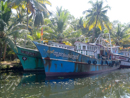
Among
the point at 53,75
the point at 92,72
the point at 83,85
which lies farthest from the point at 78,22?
the point at 83,85

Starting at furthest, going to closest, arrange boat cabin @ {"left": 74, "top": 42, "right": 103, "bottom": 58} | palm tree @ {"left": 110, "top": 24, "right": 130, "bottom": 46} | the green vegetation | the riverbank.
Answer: palm tree @ {"left": 110, "top": 24, "right": 130, "bottom": 46}
the green vegetation
the riverbank
boat cabin @ {"left": 74, "top": 42, "right": 103, "bottom": 58}

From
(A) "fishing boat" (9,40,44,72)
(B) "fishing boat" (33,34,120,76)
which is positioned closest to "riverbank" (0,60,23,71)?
(A) "fishing boat" (9,40,44,72)

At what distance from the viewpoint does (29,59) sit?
14.9m

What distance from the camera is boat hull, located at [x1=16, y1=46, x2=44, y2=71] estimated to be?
14523 millimetres

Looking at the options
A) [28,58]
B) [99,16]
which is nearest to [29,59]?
[28,58]

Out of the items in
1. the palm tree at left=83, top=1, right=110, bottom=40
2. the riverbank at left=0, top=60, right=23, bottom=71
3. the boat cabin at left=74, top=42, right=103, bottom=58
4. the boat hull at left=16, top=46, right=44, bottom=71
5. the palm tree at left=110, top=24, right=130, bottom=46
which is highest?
the palm tree at left=83, top=1, right=110, bottom=40

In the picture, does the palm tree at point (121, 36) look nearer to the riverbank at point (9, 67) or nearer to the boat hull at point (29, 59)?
the boat hull at point (29, 59)

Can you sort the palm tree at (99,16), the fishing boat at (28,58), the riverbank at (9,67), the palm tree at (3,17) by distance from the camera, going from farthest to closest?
1. the palm tree at (99,16)
2. the palm tree at (3,17)
3. the fishing boat at (28,58)
4. the riverbank at (9,67)

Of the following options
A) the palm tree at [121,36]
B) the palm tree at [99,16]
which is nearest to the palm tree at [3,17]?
the palm tree at [99,16]

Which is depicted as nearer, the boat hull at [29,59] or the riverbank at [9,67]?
the riverbank at [9,67]

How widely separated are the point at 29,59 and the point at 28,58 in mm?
161

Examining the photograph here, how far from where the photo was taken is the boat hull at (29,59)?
14.5 meters

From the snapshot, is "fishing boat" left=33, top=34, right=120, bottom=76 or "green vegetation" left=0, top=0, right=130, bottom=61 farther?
"green vegetation" left=0, top=0, right=130, bottom=61

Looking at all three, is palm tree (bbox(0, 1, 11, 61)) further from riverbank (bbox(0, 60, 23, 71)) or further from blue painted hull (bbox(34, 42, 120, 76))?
blue painted hull (bbox(34, 42, 120, 76))
